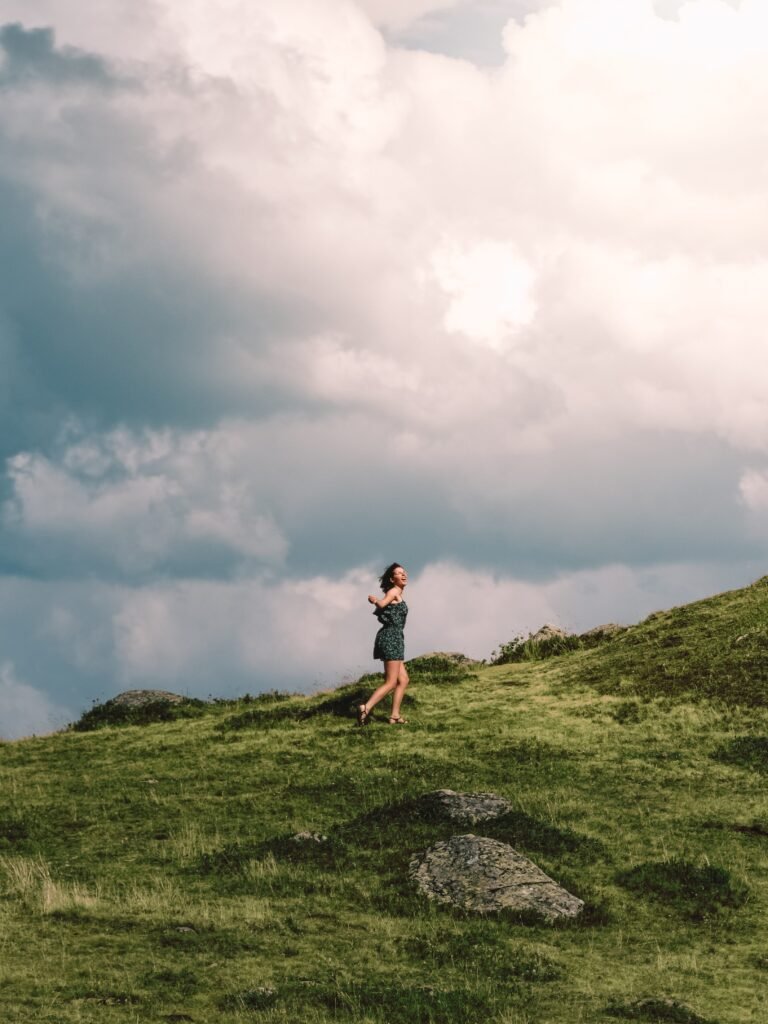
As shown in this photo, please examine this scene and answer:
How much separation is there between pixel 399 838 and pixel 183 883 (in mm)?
3389

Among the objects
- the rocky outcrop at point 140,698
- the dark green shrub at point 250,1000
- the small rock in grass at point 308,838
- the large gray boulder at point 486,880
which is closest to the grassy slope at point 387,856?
the dark green shrub at point 250,1000

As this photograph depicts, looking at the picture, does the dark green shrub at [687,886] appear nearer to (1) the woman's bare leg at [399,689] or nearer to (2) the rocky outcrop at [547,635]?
(1) the woman's bare leg at [399,689]

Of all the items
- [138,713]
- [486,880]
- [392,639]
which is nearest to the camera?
[486,880]

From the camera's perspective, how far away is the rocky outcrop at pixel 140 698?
110 ft

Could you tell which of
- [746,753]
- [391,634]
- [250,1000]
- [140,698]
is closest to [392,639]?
[391,634]

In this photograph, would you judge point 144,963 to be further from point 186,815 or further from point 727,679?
point 727,679

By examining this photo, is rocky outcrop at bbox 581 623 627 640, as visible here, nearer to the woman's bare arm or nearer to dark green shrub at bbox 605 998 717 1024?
the woman's bare arm

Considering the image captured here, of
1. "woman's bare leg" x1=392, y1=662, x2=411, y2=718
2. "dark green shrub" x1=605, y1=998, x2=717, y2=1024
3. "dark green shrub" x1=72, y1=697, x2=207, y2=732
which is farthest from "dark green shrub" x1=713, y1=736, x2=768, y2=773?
"dark green shrub" x1=72, y1=697, x2=207, y2=732

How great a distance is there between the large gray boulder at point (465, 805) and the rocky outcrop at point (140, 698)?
56.5 feet

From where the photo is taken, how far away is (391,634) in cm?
2598

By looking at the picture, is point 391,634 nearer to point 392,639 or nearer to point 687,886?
point 392,639

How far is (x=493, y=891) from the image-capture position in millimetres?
14148

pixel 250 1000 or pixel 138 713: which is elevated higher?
pixel 138 713

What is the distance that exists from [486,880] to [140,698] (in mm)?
21599
